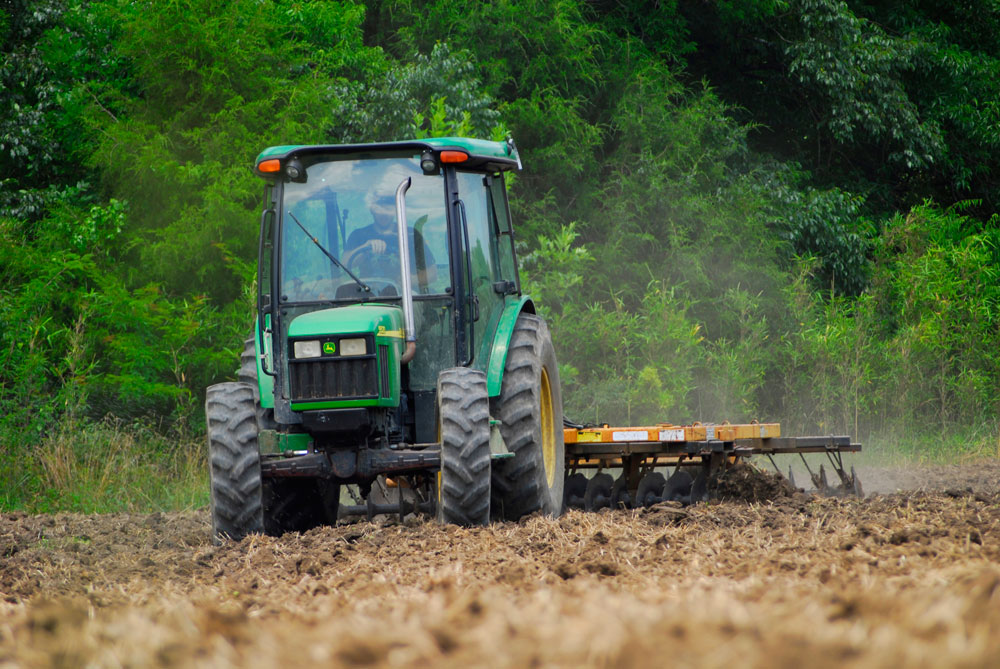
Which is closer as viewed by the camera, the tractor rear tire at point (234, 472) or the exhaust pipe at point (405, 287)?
the tractor rear tire at point (234, 472)

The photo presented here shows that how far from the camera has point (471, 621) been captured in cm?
222

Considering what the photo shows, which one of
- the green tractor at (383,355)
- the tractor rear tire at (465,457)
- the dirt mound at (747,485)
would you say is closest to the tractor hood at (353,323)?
the green tractor at (383,355)

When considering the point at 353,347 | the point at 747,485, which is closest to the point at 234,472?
the point at 353,347

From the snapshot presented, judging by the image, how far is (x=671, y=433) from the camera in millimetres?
7195

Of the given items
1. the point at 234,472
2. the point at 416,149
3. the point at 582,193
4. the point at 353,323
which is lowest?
the point at 234,472

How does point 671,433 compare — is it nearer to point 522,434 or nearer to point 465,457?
point 522,434

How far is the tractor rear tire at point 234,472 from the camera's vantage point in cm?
578

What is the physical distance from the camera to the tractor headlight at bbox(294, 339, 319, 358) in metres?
5.79

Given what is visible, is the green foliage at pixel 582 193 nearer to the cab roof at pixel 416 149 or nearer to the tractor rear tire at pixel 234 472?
the tractor rear tire at pixel 234 472

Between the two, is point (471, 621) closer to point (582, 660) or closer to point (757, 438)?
point (582, 660)

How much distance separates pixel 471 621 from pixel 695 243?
586 inches

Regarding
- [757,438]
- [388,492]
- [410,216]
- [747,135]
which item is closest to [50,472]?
[388,492]

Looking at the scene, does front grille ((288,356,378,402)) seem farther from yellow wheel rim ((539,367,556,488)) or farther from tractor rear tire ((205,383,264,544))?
yellow wheel rim ((539,367,556,488))

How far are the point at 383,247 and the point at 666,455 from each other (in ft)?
8.57
